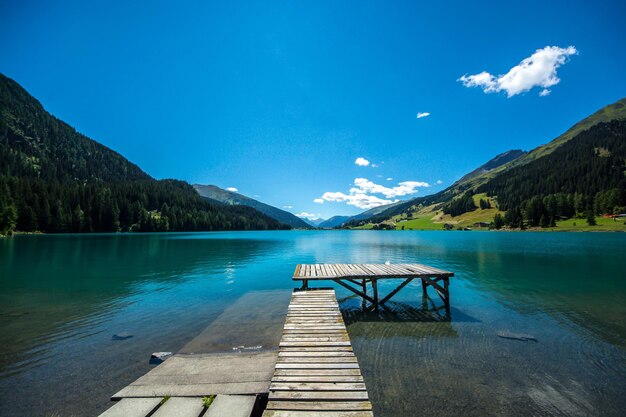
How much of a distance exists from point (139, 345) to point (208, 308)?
7684 mm

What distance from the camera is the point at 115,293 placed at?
87.6ft

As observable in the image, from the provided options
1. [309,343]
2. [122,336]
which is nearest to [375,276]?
[309,343]

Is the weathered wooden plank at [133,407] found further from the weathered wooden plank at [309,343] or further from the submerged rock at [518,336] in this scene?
the submerged rock at [518,336]

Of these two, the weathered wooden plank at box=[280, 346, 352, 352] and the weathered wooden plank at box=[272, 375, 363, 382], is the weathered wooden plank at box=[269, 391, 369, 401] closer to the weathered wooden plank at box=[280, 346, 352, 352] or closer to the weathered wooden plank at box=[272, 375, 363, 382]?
the weathered wooden plank at box=[272, 375, 363, 382]

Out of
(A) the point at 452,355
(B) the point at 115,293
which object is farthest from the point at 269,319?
(B) the point at 115,293

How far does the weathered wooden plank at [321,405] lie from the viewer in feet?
21.4

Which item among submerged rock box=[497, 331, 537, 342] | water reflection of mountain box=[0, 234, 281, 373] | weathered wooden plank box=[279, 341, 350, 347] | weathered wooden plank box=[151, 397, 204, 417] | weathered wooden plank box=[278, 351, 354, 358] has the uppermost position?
weathered wooden plank box=[278, 351, 354, 358]

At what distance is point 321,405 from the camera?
6684 millimetres

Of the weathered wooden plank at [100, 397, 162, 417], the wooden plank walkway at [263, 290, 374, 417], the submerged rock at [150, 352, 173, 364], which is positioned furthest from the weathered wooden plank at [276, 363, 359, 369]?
the submerged rock at [150, 352, 173, 364]

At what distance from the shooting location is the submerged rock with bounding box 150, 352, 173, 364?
1287 cm

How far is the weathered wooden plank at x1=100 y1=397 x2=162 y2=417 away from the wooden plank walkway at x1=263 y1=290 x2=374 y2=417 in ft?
10.6

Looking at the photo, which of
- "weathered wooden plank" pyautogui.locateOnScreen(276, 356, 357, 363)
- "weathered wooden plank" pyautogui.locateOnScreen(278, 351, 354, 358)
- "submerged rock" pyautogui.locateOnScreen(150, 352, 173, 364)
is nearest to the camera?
"weathered wooden plank" pyautogui.locateOnScreen(276, 356, 357, 363)

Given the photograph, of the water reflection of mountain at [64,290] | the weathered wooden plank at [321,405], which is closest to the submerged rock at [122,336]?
the water reflection of mountain at [64,290]

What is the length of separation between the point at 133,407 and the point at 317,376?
4.99 m
